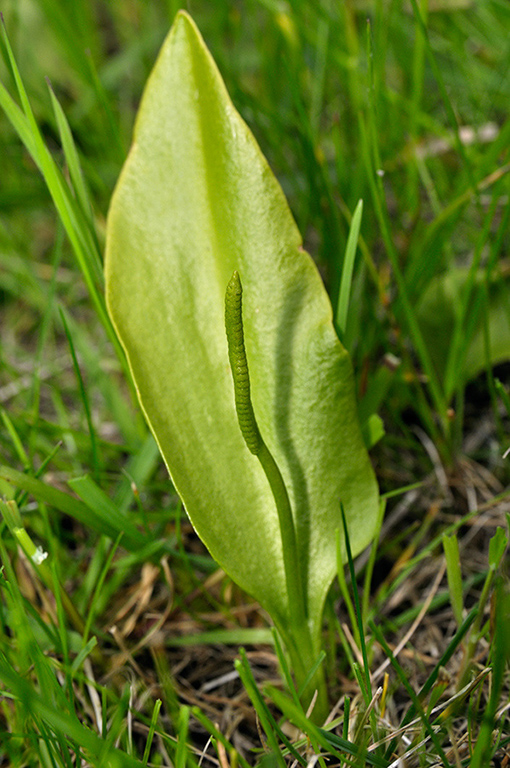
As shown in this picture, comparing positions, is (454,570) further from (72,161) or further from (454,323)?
(72,161)

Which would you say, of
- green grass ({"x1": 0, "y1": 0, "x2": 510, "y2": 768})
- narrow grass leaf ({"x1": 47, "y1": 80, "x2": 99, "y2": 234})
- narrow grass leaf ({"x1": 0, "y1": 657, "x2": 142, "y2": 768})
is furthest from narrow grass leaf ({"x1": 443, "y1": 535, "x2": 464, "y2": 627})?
narrow grass leaf ({"x1": 47, "y1": 80, "x2": 99, "y2": 234})

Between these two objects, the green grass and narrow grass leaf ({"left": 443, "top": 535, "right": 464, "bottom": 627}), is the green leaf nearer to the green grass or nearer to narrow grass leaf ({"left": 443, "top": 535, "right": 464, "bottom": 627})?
the green grass

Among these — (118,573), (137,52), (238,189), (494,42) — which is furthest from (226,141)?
(137,52)

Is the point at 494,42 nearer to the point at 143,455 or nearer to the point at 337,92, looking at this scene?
the point at 337,92

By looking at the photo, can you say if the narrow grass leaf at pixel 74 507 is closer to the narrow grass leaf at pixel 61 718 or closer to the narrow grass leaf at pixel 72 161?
the narrow grass leaf at pixel 61 718

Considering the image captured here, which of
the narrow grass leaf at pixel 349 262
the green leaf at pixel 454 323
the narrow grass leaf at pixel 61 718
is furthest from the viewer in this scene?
the green leaf at pixel 454 323

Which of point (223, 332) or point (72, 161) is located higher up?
point (72, 161)

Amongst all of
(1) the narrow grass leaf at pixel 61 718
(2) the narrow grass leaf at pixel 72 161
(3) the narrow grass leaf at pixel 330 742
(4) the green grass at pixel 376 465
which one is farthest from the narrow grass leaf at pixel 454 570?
(2) the narrow grass leaf at pixel 72 161

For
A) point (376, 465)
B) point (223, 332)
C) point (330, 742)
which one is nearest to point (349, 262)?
point (223, 332)
